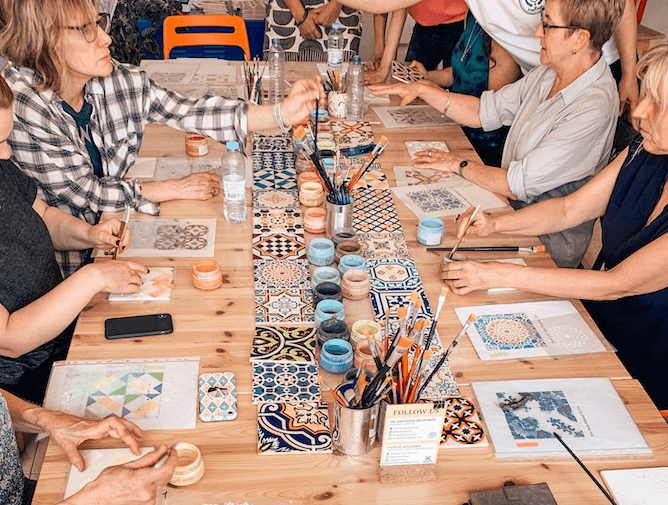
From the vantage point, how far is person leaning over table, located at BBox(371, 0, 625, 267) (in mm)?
2150

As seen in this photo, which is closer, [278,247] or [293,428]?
[293,428]

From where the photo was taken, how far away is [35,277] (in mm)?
1749

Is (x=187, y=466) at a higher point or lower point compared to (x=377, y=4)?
lower

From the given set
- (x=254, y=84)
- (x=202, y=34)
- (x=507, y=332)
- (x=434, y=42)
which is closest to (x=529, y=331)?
(x=507, y=332)

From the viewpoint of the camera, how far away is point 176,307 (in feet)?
5.51

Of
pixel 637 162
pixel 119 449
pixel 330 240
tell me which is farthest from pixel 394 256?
pixel 119 449

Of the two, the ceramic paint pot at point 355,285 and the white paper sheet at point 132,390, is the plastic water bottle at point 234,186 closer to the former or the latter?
the ceramic paint pot at point 355,285

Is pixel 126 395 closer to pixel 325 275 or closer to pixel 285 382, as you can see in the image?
pixel 285 382

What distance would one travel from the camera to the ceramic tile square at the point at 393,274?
1797 millimetres

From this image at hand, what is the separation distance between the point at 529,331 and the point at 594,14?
3.71 feet

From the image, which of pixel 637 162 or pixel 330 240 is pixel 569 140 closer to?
pixel 637 162

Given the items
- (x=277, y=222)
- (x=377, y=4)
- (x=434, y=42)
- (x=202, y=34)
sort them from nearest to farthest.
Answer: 1. (x=277, y=222)
2. (x=377, y=4)
3. (x=202, y=34)
4. (x=434, y=42)

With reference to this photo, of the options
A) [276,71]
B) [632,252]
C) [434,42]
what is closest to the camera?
[632,252]

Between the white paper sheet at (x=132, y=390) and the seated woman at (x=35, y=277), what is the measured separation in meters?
0.15
